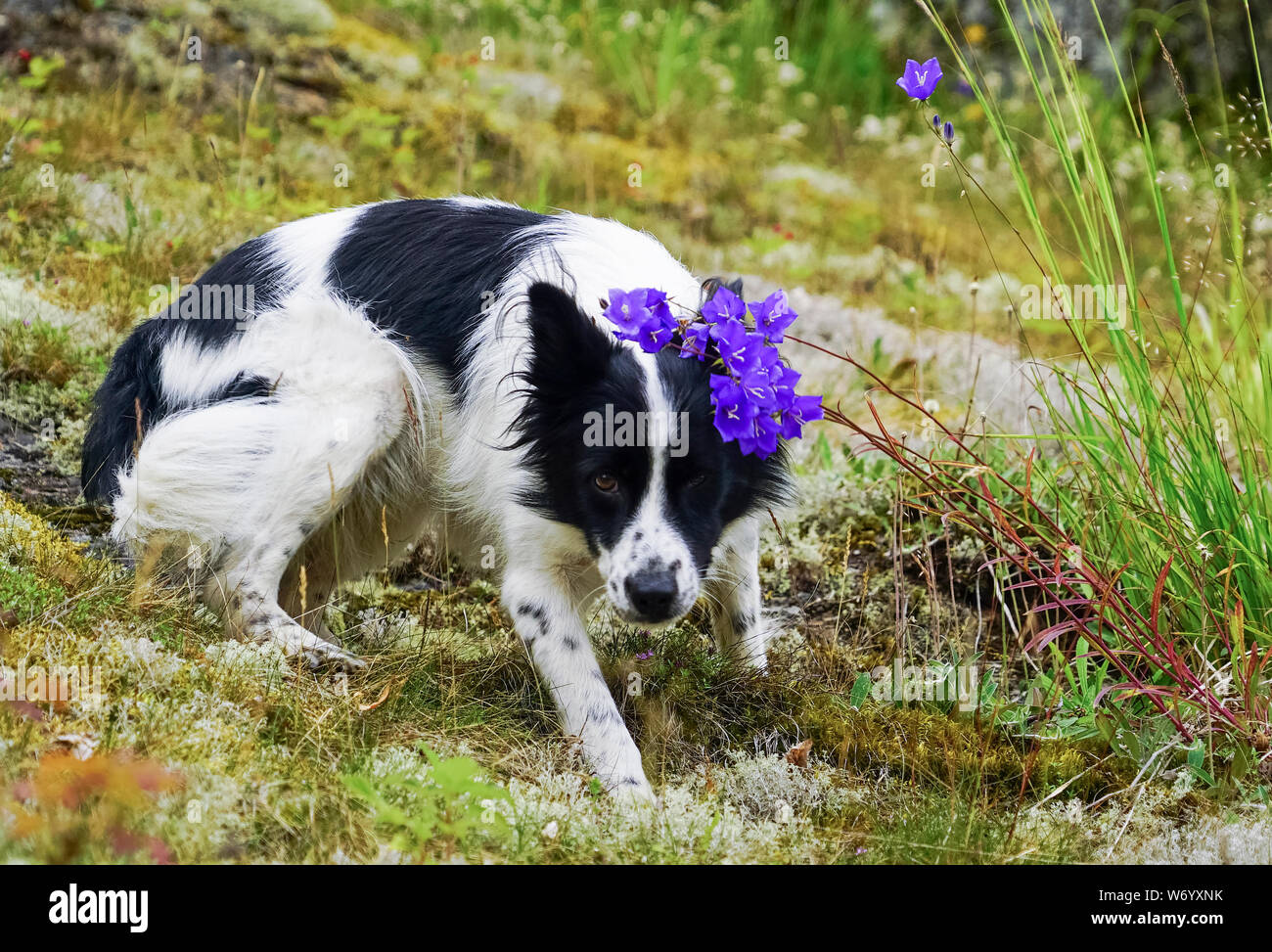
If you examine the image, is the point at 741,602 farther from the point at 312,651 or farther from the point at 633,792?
the point at 312,651

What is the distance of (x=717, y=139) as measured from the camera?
10180mm

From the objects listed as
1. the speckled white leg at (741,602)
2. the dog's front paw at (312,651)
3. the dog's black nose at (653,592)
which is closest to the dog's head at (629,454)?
the dog's black nose at (653,592)

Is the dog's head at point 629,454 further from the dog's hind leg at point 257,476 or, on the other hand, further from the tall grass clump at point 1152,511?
the dog's hind leg at point 257,476

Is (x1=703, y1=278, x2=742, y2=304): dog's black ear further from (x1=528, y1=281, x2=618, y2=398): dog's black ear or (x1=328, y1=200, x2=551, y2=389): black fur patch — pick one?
(x1=328, y1=200, x2=551, y2=389): black fur patch

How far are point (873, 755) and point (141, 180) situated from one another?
5644 mm

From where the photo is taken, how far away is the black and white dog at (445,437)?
11.9 ft

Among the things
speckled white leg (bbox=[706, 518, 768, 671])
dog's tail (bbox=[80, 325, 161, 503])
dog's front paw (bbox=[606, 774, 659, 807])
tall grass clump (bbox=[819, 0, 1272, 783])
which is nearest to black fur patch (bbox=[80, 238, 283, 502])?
dog's tail (bbox=[80, 325, 161, 503])

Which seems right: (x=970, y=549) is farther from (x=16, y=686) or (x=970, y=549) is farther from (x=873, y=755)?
(x=16, y=686)

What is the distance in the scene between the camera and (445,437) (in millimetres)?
4352

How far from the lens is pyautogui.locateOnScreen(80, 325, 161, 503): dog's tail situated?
443 centimetres

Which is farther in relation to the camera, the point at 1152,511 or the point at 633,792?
the point at 1152,511

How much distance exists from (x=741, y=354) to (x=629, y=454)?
0.46 m

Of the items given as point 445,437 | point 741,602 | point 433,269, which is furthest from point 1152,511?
point 433,269

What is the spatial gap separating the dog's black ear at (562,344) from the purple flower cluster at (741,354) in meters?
0.17
